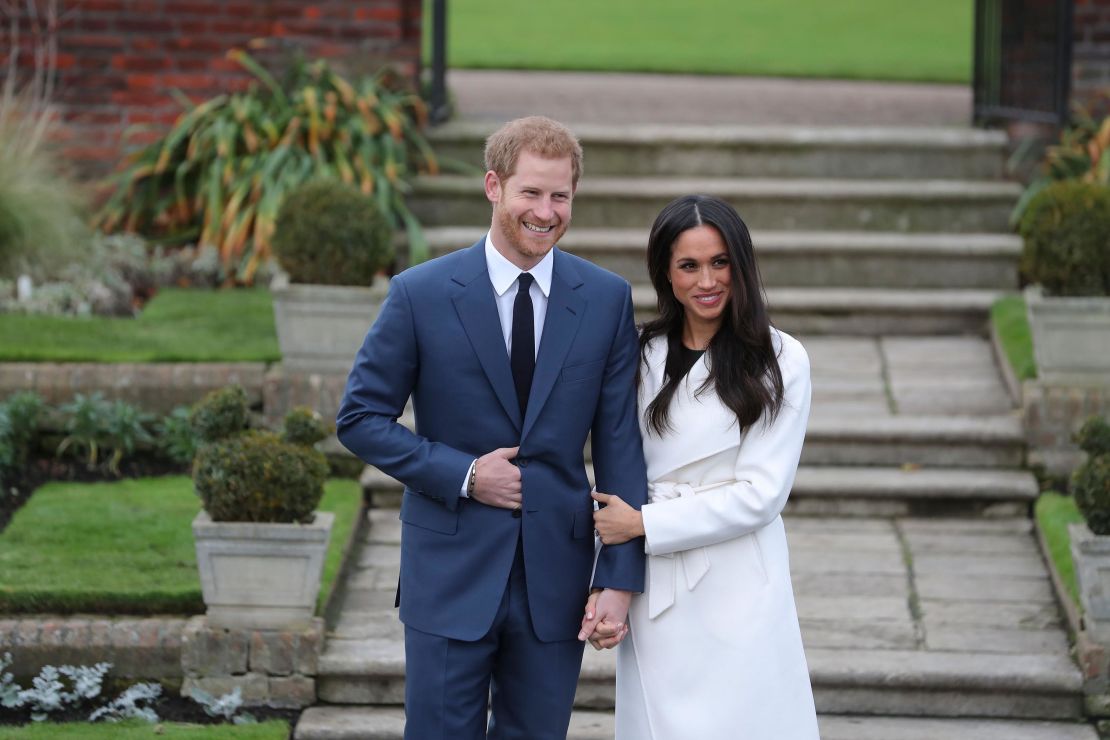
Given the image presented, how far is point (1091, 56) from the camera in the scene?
27.5ft

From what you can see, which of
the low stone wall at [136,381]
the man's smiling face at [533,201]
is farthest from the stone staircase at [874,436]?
the man's smiling face at [533,201]

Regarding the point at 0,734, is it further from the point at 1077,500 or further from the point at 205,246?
the point at 205,246

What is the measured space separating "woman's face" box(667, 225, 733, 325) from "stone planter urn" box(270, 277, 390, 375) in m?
3.01

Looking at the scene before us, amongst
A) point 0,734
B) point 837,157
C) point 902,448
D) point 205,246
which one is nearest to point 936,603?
point 902,448

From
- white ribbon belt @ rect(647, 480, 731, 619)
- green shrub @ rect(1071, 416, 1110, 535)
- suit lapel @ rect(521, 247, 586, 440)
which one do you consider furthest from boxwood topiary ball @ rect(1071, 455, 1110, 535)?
suit lapel @ rect(521, 247, 586, 440)

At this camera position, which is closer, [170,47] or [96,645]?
[96,645]

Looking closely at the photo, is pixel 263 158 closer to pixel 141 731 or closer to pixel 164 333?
pixel 164 333

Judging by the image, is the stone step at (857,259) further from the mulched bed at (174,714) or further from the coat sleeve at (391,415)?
the coat sleeve at (391,415)

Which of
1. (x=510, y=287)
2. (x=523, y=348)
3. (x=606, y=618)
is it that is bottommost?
(x=606, y=618)

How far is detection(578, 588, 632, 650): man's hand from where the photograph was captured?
3287 millimetres

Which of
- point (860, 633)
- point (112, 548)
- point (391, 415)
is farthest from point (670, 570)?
point (112, 548)

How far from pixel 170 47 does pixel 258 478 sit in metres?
4.57

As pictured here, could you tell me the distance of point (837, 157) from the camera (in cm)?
843

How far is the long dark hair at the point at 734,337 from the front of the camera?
3311 millimetres
